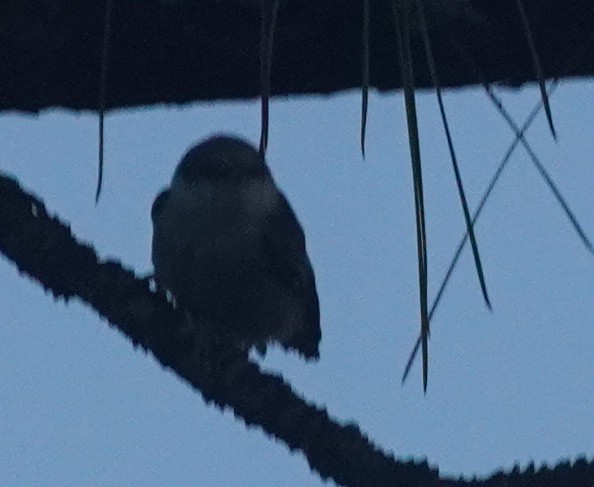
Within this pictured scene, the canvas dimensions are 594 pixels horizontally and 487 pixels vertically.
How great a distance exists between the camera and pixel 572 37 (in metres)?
1.81

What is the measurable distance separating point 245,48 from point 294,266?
2.07m

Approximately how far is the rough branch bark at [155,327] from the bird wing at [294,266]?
2161 mm

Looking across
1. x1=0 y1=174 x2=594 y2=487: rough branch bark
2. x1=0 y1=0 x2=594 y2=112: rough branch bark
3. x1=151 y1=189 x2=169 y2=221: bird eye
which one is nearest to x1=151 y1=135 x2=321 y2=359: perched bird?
x1=151 y1=189 x2=169 y2=221: bird eye

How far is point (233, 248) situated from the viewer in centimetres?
375

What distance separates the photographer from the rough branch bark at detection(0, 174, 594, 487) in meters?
1.58

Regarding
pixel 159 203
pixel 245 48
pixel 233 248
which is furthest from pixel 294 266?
pixel 245 48

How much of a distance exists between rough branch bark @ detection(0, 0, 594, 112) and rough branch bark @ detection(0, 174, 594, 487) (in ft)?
0.64

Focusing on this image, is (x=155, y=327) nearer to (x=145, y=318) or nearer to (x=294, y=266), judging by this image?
(x=145, y=318)

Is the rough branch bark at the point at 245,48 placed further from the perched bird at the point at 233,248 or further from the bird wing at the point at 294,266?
the bird wing at the point at 294,266

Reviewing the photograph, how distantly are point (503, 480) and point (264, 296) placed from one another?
2.48 m

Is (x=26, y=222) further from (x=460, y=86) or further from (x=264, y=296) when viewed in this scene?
(x=264, y=296)

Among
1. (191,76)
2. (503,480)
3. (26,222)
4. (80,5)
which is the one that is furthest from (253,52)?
(503,480)

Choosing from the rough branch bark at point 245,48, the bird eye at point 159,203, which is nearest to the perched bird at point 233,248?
the bird eye at point 159,203

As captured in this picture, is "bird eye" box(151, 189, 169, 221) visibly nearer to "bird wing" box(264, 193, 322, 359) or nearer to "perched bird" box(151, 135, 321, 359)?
"perched bird" box(151, 135, 321, 359)
